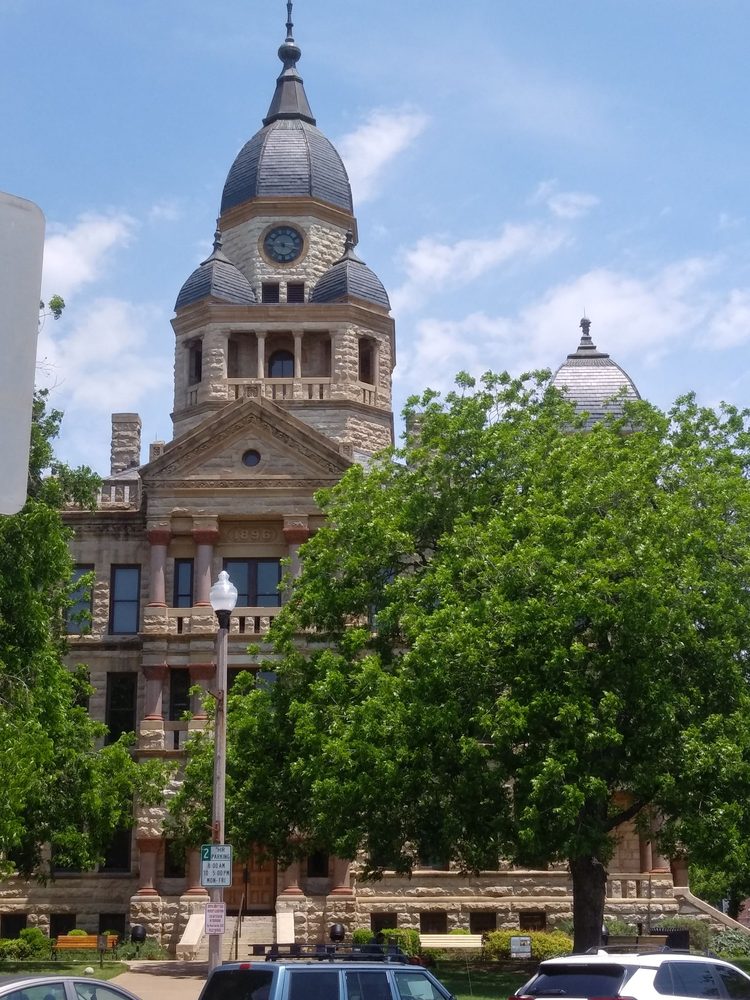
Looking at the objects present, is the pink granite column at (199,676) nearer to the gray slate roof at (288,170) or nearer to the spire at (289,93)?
the gray slate roof at (288,170)

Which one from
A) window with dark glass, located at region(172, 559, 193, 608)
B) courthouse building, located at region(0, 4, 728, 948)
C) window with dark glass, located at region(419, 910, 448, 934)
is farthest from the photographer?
window with dark glass, located at region(172, 559, 193, 608)

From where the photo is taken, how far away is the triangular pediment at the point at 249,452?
4009 cm

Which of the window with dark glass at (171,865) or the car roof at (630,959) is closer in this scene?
the car roof at (630,959)

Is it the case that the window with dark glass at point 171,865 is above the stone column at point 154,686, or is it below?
below

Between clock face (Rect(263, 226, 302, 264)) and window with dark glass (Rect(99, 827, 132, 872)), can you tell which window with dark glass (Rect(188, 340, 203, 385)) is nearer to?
clock face (Rect(263, 226, 302, 264))

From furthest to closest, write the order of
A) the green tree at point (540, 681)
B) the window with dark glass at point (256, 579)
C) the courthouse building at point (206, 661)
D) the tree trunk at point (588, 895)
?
the window with dark glass at point (256, 579) < the courthouse building at point (206, 661) < the tree trunk at point (588, 895) < the green tree at point (540, 681)

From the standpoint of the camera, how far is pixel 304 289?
51062mm

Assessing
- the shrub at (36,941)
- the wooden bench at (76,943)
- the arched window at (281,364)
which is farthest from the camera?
the arched window at (281,364)

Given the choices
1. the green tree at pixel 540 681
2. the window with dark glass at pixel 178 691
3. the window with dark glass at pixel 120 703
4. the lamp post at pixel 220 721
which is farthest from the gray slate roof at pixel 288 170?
the lamp post at pixel 220 721

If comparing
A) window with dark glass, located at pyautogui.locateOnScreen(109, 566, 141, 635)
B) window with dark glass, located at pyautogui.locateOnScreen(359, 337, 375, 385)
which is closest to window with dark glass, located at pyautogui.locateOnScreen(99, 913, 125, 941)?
window with dark glass, located at pyautogui.locateOnScreen(109, 566, 141, 635)

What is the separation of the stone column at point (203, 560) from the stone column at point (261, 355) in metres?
10.0

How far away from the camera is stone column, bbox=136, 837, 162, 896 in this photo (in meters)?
37.9

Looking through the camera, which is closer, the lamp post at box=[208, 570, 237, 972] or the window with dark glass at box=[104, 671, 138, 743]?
the lamp post at box=[208, 570, 237, 972]

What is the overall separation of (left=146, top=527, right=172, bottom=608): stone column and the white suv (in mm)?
26417
